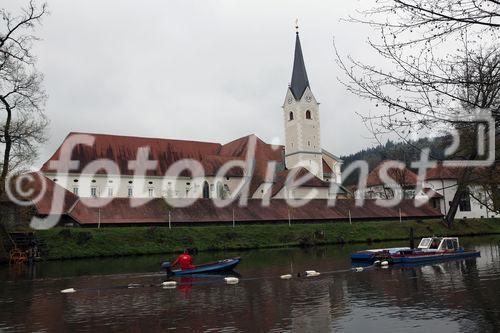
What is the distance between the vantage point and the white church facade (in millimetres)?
72188

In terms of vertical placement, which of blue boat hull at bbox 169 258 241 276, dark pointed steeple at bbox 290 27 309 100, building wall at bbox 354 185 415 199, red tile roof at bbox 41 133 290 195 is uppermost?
dark pointed steeple at bbox 290 27 309 100

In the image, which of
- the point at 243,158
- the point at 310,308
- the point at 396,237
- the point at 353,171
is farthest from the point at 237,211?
the point at 353,171

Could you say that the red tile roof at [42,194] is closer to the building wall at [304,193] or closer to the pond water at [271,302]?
the pond water at [271,302]

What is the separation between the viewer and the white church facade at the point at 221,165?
72.2 m

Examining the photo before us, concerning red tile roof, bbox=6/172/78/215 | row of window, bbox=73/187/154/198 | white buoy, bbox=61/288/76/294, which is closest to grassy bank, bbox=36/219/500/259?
red tile roof, bbox=6/172/78/215

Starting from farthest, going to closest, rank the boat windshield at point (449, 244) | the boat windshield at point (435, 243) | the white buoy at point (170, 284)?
the boat windshield at point (435, 243), the boat windshield at point (449, 244), the white buoy at point (170, 284)

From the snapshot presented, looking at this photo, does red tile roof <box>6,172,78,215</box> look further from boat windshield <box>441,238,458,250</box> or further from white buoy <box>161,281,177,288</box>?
boat windshield <box>441,238,458,250</box>

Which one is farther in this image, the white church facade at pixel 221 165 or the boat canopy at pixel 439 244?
the white church facade at pixel 221 165

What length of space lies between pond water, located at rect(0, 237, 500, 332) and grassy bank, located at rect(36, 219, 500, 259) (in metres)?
16.0

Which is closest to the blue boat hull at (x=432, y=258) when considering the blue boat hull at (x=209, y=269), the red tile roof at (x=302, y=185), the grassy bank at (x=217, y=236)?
the blue boat hull at (x=209, y=269)

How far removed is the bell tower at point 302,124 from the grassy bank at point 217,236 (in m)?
26.8

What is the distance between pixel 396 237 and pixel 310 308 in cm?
4312

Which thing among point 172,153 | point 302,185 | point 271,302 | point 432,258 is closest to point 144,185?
point 172,153

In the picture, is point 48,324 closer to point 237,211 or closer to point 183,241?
point 183,241
